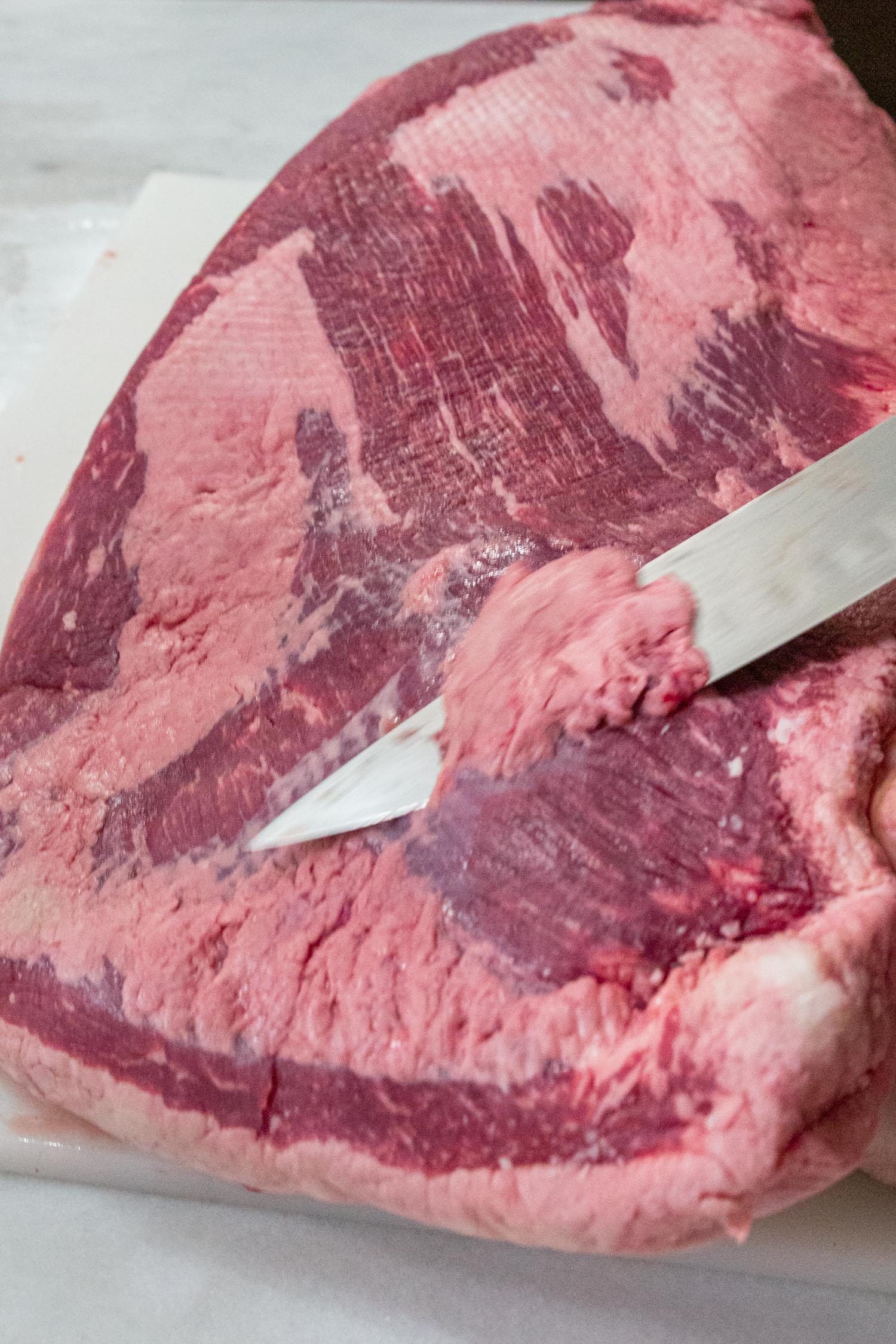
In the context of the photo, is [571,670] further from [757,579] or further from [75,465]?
[75,465]

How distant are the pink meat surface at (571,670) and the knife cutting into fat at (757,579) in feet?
0.08

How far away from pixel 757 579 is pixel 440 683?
1.27ft

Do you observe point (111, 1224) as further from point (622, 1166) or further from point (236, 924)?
point (622, 1166)

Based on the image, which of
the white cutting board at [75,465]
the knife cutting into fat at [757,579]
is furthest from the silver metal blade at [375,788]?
the white cutting board at [75,465]

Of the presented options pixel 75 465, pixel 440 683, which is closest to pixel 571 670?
pixel 440 683

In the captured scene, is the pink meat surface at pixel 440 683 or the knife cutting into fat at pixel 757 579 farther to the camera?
the knife cutting into fat at pixel 757 579

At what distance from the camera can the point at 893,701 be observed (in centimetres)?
125

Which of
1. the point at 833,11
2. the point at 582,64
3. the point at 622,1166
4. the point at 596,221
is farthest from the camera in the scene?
the point at 833,11

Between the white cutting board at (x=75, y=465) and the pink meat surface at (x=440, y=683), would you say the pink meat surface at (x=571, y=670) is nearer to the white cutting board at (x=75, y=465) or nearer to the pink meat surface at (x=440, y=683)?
the pink meat surface at (x=440, y=683)

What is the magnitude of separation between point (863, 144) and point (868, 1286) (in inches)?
67.3

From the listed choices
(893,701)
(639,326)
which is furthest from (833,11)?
(893,701)

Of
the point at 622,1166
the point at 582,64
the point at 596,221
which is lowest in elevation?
the point at 622,1166

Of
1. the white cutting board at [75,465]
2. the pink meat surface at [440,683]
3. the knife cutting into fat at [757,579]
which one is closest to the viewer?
the pink meat surface at [440,683]

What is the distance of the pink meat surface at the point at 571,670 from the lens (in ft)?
4.11
